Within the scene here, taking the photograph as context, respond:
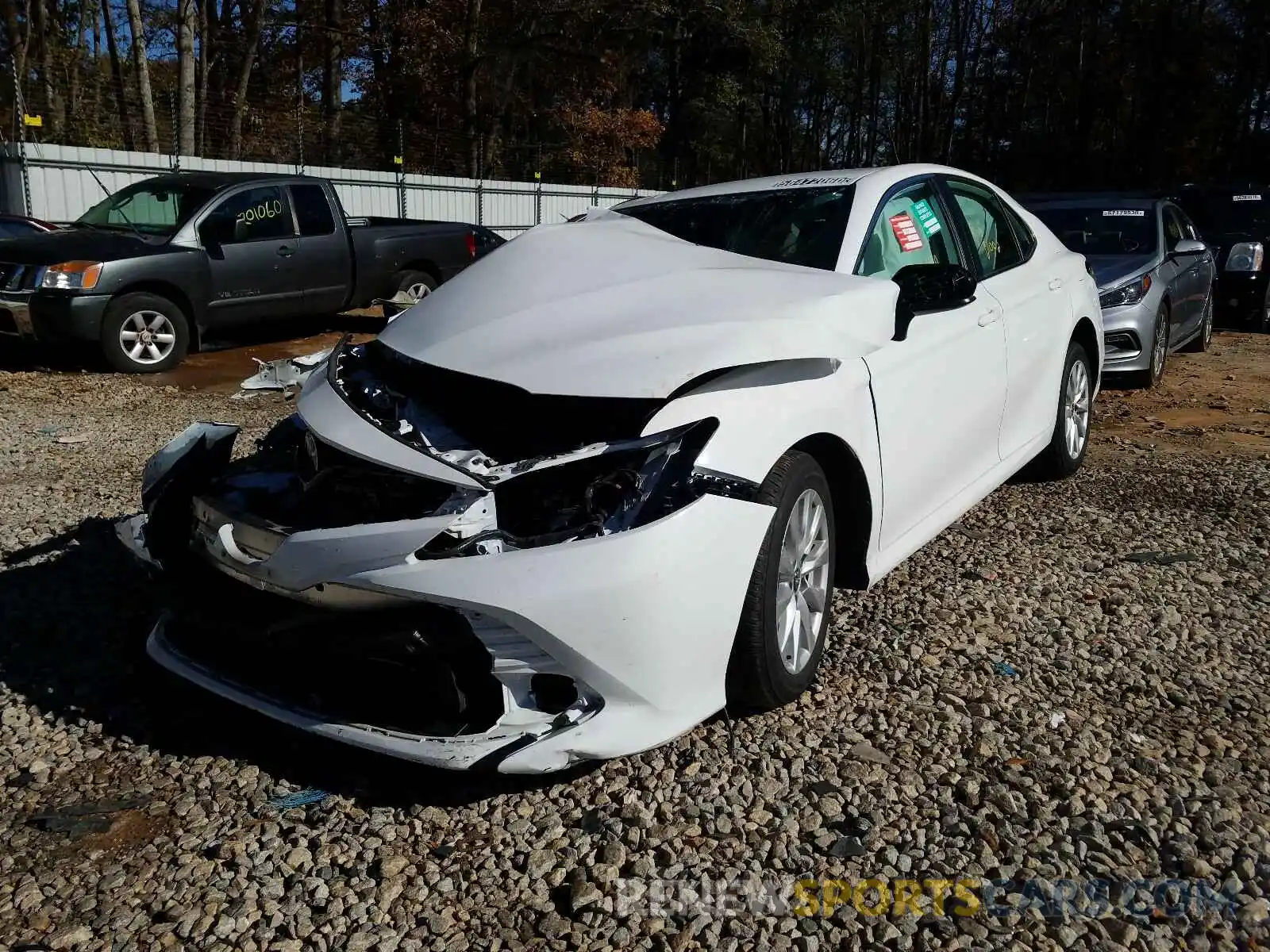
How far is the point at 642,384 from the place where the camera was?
107 inches

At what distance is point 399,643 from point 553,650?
1.24 ft

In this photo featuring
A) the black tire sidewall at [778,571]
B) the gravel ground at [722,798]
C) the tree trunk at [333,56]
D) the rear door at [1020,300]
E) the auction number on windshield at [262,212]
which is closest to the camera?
the gravel ground at [722,798]

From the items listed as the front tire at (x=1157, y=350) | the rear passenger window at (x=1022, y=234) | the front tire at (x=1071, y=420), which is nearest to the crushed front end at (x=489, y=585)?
the rear passenger window at (x=1022, y=234)

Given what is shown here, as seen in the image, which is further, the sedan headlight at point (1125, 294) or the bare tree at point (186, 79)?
the bare tree at point (186, 79)

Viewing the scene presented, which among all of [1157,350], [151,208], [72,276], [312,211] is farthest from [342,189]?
[1157,350]

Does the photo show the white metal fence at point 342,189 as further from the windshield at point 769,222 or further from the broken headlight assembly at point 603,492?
the broken headlight assembly at point 603,492

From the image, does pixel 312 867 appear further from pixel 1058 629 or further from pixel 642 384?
pixel 1058 629

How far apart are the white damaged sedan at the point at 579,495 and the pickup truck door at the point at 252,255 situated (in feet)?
22.2

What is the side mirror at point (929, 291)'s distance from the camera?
349 centimetres

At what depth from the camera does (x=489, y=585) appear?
2410 millimetres

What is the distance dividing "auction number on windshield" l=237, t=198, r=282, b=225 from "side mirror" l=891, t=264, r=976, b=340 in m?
8.25

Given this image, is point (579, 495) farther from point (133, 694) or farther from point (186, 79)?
point (186, 79)

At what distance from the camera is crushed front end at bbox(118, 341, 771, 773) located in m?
2.45

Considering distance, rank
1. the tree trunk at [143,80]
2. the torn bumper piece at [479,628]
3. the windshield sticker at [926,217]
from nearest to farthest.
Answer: the torn bumper piece at [479,628] < the windshield sticker at [926,217] < the tree trunk at [143,80]
